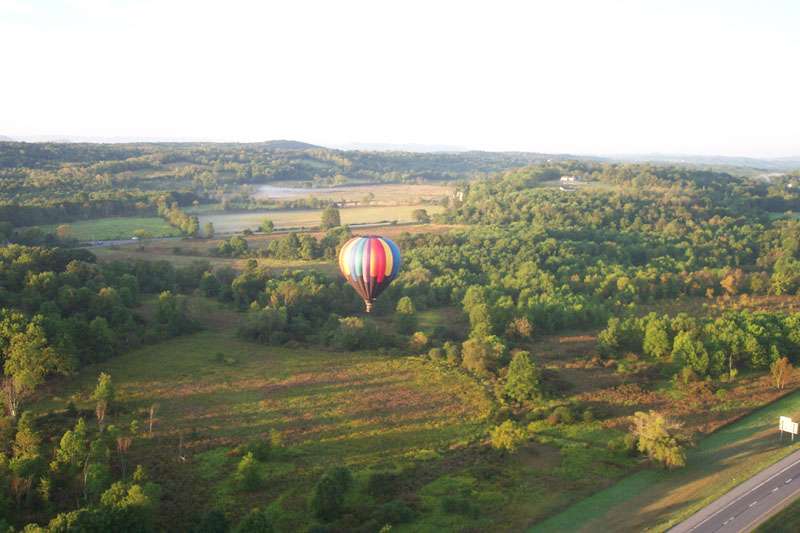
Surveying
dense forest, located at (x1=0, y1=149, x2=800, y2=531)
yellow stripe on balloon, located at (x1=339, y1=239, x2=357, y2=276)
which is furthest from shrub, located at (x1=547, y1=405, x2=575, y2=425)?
yellow stripe on balloon, located at (x1=339, y1=239, x2=357, y2=276)

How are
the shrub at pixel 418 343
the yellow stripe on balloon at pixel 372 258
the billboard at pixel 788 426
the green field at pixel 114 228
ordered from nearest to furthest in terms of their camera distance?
1. the billboard at pixel 788 426
2. the yellow stripe on balloon at pixel 372 258
3. the shrub at pixel 418 343
4. the green field at pixel 114 228

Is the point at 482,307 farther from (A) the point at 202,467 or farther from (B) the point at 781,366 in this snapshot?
(A) the point at 202,467

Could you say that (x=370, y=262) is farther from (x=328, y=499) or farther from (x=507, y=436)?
(x=328, y=499)

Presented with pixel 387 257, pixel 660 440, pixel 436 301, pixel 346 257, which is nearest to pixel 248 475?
pixel 660 440

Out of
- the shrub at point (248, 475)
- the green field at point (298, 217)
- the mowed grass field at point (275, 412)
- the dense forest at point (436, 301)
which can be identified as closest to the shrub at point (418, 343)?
the dense forest at point (436, 301)

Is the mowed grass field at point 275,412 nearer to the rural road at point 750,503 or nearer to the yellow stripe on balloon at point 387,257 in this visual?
the yellow stripe on balloon at point 387,257

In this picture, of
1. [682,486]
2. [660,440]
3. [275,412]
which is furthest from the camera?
[275,412]

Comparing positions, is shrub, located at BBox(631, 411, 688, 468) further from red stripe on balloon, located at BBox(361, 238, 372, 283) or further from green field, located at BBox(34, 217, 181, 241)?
green field, located at BBox(34, 217, 181, 241)

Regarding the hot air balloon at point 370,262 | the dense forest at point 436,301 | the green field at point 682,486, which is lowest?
the green field at point 682,486
